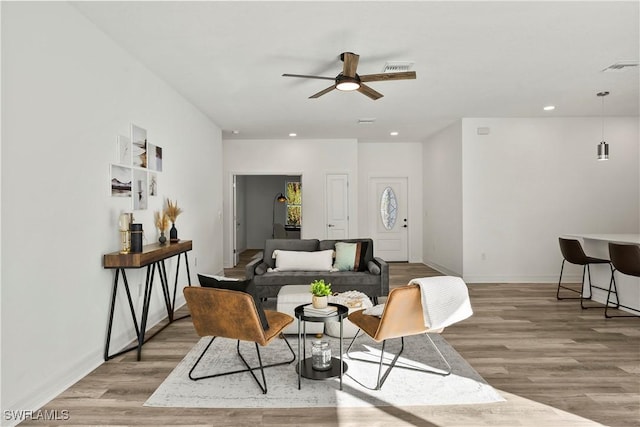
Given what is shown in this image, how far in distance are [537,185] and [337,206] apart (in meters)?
3.87

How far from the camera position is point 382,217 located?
31.4ft

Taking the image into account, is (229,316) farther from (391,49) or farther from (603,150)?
(603,150)

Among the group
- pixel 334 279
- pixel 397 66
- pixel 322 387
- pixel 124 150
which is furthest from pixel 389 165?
pixel 322 387

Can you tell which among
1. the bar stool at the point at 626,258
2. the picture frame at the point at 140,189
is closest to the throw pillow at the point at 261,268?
the picture frame at the point at 140,189

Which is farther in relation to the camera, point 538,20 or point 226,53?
point 226,53

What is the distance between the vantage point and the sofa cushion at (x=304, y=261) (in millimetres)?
5336

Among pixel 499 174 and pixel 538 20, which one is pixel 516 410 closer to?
pixel 538 20

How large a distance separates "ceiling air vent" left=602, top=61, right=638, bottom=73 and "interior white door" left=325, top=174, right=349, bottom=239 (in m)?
5.08

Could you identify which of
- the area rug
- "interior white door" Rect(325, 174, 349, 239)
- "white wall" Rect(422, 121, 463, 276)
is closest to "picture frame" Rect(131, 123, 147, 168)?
the area rug

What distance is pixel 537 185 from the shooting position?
273 inches

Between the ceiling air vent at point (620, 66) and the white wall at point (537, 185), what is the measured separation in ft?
7.79

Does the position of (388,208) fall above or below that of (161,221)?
above

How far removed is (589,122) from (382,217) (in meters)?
4.42

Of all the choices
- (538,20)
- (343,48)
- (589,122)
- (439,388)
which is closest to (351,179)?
(589,122)
